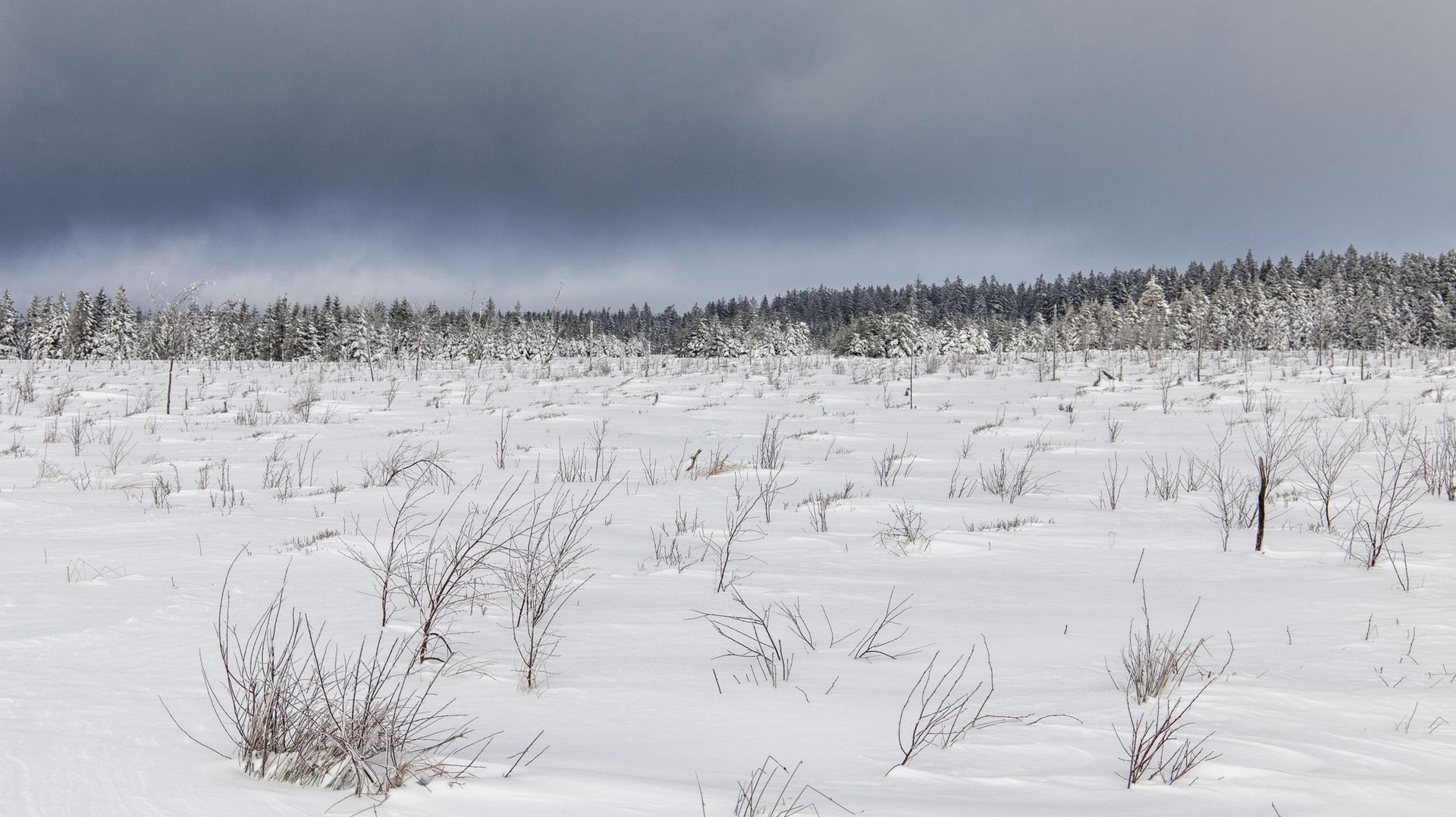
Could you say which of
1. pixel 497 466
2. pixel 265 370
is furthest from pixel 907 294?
pixel 497 466

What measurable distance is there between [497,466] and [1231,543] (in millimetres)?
5967

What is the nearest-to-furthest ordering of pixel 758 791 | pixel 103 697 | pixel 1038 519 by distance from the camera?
pixel 758 791
pixel 103 697
pixel 1038 519

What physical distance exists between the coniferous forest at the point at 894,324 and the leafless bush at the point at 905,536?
12.9m

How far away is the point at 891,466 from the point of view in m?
6.98

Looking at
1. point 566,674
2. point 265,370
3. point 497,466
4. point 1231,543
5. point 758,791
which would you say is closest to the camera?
point 758,791

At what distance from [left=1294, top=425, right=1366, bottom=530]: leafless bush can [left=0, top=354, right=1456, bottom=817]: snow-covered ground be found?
0.42ft

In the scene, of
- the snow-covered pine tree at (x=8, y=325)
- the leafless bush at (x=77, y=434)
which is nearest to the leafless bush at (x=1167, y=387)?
the leafless bush at (x=77, y=434)

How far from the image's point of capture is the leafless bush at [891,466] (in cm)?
632

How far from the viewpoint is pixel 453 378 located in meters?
18.0

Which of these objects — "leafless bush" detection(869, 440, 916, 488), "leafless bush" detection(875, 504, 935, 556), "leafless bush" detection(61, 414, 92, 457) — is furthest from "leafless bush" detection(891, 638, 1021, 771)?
"leafless bush" detection(61, 414, 92, 457)

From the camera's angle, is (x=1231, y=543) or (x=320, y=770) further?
(x=1231, y=543)

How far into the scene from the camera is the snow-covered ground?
1280 mm

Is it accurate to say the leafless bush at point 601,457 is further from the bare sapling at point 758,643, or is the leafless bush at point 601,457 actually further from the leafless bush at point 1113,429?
the leafless bush at point 1113,429

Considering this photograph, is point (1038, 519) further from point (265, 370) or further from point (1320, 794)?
point (265, 370)
